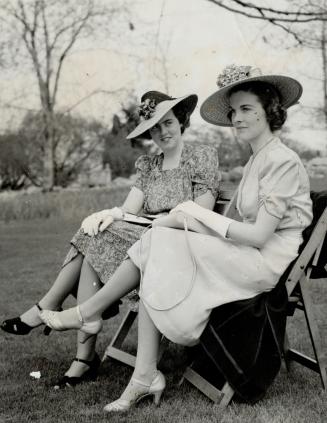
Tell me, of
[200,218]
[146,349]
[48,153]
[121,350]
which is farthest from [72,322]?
[48,153]

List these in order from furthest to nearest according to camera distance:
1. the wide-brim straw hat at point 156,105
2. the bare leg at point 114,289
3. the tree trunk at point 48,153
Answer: the tree trunk at point 48,153
the wide-brim straw hat at point 156,105
the bare leg at point 114,289

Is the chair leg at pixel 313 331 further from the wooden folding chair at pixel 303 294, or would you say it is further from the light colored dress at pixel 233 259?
the light colored dress at pixel 233 259

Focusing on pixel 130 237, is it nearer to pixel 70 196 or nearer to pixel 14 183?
pixel 70 196

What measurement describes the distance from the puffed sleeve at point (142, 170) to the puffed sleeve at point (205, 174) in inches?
13.1

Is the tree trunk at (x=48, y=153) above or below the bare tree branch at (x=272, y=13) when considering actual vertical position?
below

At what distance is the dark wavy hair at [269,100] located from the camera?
337 centimetres

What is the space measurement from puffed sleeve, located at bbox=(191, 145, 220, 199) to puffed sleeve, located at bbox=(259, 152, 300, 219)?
87 cm

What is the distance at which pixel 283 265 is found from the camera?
3.26m

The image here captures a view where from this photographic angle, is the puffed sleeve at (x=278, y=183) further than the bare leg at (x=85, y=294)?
No

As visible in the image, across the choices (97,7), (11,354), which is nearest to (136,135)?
(11,354)

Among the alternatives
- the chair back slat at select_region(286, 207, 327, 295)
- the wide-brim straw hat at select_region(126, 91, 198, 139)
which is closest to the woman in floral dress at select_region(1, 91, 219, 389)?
the wide-brim straw hat at select_region(126, 91, 198, 139)

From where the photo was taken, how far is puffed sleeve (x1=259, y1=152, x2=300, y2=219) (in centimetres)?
312

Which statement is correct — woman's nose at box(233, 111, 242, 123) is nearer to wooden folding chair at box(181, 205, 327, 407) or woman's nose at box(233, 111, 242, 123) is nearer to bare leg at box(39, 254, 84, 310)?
wooden folding chair at box(181, 205, 327, 407)

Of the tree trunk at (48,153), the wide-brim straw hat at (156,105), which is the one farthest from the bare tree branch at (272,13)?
the tree trunk at (48,153)
